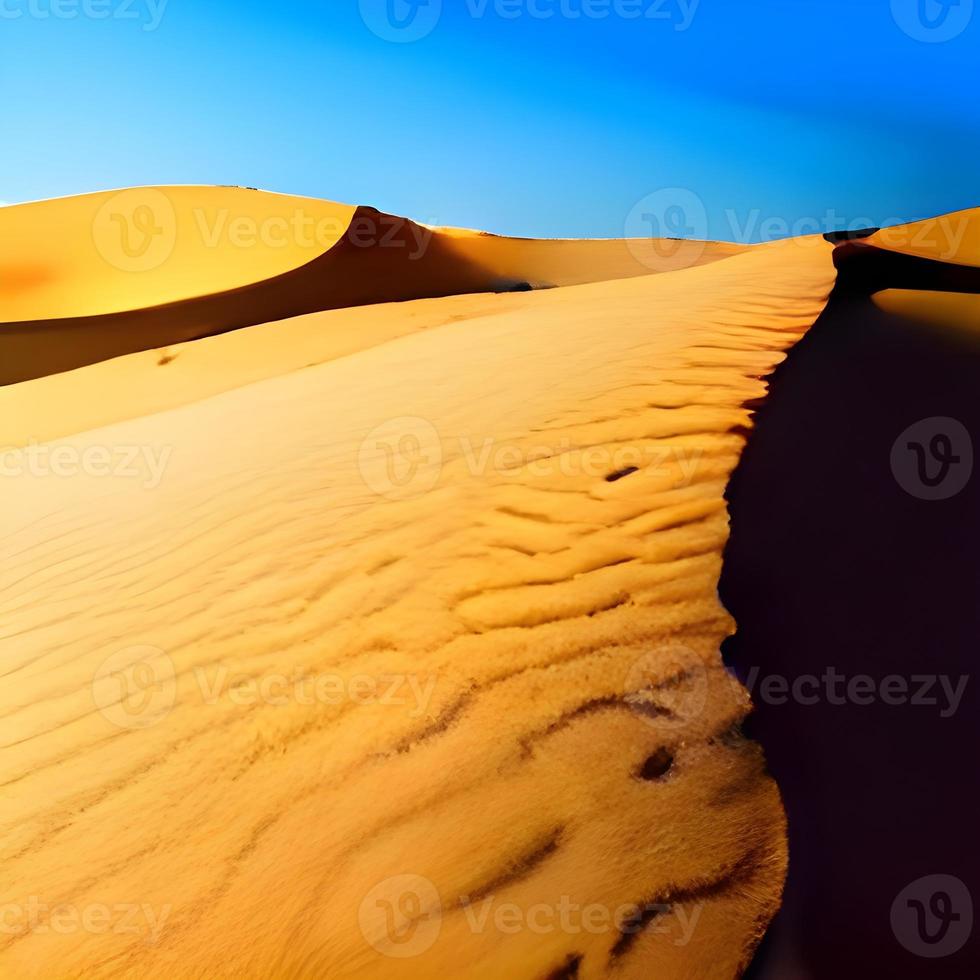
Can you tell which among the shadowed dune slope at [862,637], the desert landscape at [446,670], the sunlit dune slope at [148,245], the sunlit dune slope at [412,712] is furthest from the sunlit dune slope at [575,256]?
the sunlit dune slope at [412,712]

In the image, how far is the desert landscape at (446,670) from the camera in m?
1.89

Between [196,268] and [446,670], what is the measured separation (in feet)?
59.7

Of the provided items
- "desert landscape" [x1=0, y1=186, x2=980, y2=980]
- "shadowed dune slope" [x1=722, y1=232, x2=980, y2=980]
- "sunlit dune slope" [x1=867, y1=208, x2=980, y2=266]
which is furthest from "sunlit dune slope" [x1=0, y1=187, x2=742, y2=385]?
"shadowed dune slope" [x1=722, y1=232, x2=980, y2=980]

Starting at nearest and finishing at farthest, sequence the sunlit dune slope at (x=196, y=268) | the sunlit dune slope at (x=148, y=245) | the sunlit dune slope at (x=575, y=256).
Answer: the sunlit dune slope at (x=196, y=268) < the sunlit dune slope at (x=148, y=245) < the sunlit dune slope at (x=575, y=256)

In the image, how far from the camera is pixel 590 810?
203cm

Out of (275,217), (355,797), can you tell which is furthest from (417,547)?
(275,217)

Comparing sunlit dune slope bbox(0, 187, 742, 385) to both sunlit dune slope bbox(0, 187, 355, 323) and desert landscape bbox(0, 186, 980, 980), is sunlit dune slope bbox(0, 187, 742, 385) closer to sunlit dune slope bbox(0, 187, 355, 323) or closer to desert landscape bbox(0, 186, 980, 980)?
sunlit dune slope bbox(0, 187, 355, 323)

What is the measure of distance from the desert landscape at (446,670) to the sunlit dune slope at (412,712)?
0.03 feet

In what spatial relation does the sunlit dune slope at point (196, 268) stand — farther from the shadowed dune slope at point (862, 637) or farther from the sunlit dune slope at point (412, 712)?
the shadowed dune slope at point (862, 637)

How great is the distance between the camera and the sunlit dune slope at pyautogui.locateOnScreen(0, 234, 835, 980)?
188 cm

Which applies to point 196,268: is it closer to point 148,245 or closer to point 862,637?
point 148,245

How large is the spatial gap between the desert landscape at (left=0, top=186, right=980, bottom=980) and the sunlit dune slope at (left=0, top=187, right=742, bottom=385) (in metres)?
10.7

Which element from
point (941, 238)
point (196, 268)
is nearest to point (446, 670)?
point (941, 238)

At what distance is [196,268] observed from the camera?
18391 mm
